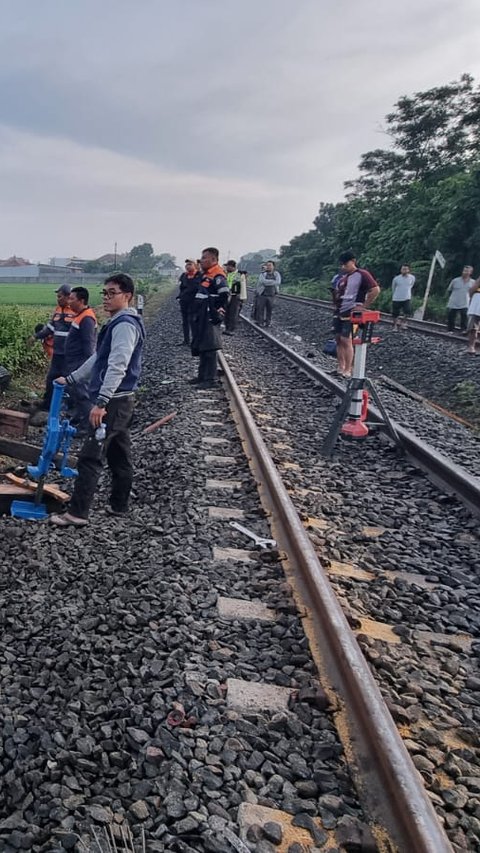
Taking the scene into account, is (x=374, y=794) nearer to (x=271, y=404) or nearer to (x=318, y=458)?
(x=318, y=458)

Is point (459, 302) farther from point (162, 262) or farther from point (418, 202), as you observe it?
point (162, 262)

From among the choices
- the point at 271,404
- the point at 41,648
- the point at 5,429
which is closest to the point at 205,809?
the point at 41,648

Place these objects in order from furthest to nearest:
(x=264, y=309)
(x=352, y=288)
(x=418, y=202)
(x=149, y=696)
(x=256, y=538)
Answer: (x=418, y=202), (x=264, y=309), (x=352, y=288), (x=256, y=538), (x=149, y=696)

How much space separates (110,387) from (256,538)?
1.48m

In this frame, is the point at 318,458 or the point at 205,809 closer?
the point at 205,809

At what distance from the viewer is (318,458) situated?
6.18m

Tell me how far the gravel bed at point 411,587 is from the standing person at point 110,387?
1.57 m

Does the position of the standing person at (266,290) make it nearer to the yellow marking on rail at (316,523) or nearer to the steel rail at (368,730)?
the yellow marking on rail at (316,523)

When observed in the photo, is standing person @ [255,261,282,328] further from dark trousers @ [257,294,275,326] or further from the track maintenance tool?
the track maintenance tool

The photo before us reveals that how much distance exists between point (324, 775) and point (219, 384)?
25.1 feet

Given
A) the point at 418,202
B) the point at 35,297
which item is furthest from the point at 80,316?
the point at 35,297

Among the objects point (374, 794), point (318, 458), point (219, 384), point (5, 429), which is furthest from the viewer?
point (219, 384)

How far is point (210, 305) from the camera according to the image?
884cm

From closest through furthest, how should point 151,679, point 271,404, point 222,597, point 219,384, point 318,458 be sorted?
1. point 151,679
2. point 222,597
3. point 318,458
4. point 271,404
5. point 219,384
